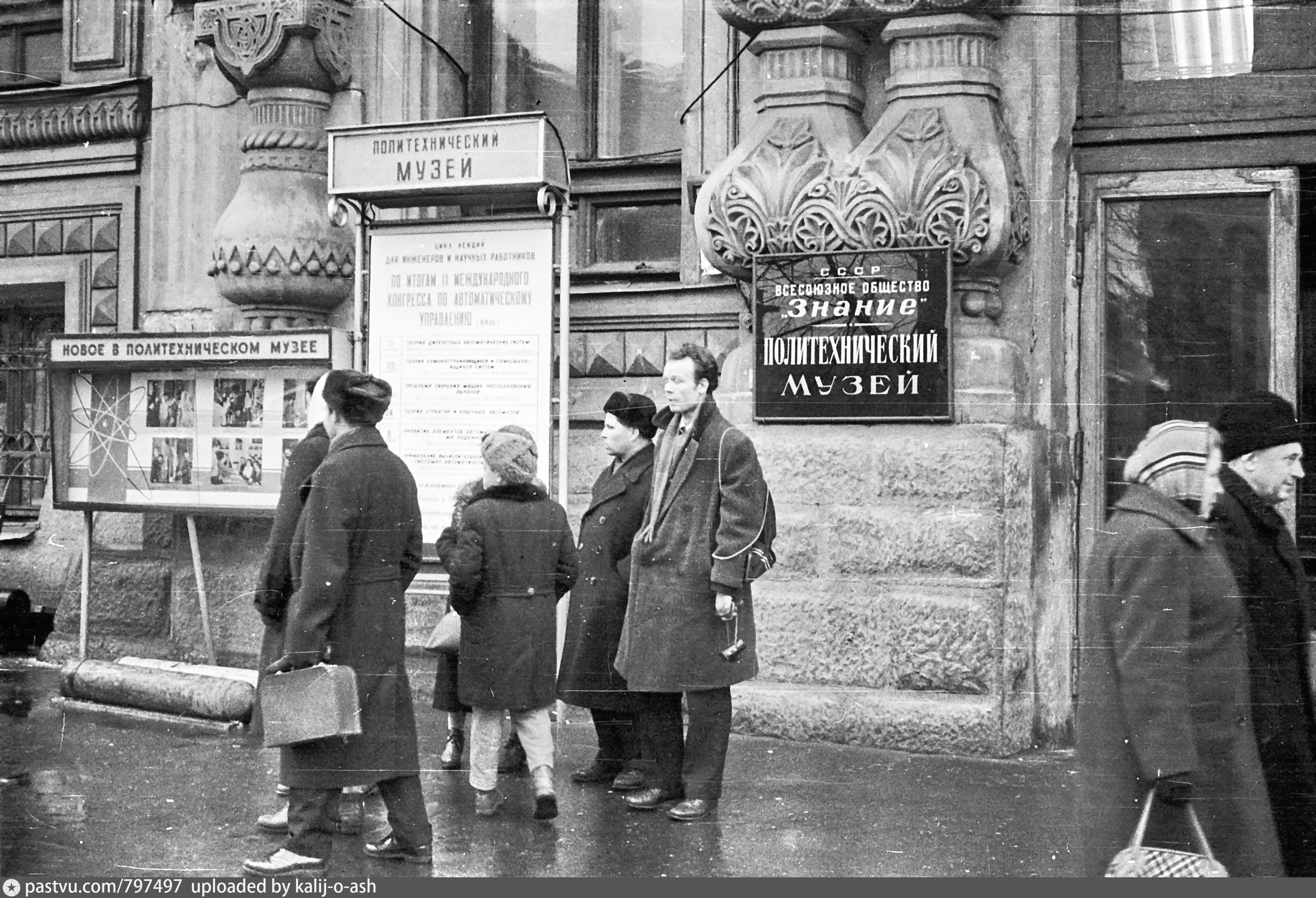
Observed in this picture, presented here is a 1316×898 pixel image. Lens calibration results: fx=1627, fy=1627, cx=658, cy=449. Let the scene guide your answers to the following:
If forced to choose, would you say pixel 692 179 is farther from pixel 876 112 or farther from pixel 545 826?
pixel 545 826

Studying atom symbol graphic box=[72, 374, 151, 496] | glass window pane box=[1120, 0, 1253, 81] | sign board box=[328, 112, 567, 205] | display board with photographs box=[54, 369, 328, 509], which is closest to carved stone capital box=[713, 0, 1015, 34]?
glass window pane box=[1120, 0, 1253, 81]

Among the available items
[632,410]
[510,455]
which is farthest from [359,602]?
[632,410]

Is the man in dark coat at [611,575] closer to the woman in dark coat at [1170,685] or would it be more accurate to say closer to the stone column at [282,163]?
the stone column at [282,163]

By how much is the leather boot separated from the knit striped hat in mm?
3052

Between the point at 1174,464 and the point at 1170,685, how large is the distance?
522 mm

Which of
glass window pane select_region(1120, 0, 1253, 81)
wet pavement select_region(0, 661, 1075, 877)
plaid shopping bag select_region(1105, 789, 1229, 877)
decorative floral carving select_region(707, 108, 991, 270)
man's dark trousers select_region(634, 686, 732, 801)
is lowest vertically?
wet pavement select_region(0, 661, 1075, 877)

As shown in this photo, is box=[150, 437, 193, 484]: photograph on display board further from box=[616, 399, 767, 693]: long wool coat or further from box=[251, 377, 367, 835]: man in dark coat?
box=[616, 399, 767, 693]: long wool coat

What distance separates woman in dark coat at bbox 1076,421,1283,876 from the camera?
11.7 ft

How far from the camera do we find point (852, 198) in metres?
7.61

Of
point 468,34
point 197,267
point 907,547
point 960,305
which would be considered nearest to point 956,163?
point 960,305

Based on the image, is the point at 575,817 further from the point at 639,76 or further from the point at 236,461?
the point at 639,76

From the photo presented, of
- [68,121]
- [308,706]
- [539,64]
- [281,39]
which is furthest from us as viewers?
[68,121]

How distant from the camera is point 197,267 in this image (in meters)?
9.69

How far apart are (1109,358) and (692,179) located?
2.30 m
